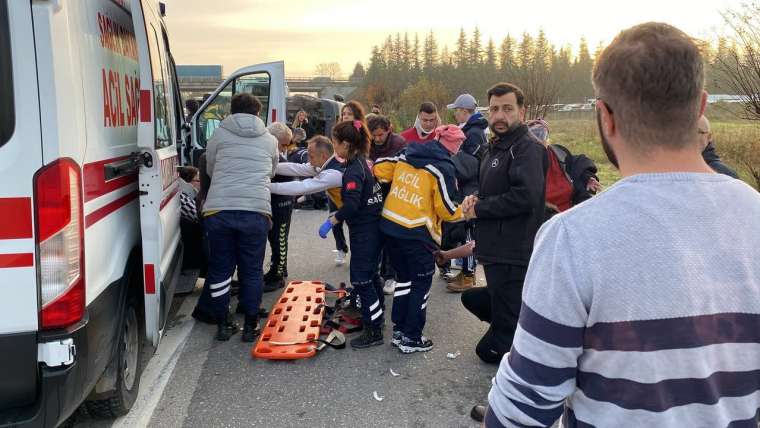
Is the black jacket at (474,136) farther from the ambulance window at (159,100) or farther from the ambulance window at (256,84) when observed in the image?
the ambulance window at (256,84)

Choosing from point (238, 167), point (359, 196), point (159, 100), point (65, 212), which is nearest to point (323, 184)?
point (359, 196)

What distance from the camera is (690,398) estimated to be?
1188 mm

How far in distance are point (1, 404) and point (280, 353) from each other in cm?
215

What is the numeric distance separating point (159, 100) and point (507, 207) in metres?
2.56

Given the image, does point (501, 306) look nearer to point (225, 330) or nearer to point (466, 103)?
point (225, 330)

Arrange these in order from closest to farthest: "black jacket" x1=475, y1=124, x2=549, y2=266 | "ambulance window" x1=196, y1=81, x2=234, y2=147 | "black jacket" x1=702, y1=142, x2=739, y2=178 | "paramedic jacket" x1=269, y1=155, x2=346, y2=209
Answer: "black jacket" x1=702, y1=142, x2=739, y2=178 < "black jacket" x1=475, y1=124, x2=549, y2=266 < "paramedic jacket" x1=269, y1=155, x2=346, y2=209 < "ambulance window" x1=196, y1=81, x2=234, y2=147

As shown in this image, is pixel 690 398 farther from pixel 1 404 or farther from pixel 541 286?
pixel 1 404

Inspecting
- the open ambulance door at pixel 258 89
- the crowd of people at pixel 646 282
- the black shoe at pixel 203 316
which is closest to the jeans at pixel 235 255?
the black shoe at pixel 203 316

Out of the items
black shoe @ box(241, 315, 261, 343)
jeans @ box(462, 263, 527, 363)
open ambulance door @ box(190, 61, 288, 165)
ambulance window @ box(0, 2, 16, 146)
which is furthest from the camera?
open ambulance door @ box(190, 61, 288, 165)

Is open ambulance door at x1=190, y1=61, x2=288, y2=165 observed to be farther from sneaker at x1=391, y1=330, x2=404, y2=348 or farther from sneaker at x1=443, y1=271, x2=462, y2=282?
sneaker at x1=391, y1=330, x2=404, y2=348

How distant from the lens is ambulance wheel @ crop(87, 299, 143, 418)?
3145 mm

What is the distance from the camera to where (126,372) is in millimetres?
3355

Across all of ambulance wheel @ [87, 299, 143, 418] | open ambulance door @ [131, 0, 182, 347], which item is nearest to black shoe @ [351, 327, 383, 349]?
open ambulance door @ [131, 0, 182, 347]

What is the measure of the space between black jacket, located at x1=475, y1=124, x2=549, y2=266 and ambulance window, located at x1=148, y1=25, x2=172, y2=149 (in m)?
2.25
